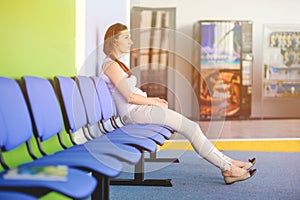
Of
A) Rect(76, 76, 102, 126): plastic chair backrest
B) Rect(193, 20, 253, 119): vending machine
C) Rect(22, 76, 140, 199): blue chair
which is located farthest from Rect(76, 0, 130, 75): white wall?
Rect(193, 20, 253, 119): vending machine

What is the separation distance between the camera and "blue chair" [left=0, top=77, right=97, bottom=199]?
144 cm

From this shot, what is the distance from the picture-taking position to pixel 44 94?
2.42 m

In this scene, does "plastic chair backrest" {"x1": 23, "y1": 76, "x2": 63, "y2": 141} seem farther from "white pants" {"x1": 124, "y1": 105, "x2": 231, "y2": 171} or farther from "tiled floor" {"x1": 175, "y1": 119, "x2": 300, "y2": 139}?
"tiled floor" {"x1": 175, "y1": 119, "x2": 300, "y2": 139}

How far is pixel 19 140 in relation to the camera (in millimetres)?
2025

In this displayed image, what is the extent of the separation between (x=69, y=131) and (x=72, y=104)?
16cm

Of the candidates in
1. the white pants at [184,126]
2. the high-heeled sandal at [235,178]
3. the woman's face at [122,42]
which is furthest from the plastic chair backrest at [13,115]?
the high-heeled sandal at [235,178]

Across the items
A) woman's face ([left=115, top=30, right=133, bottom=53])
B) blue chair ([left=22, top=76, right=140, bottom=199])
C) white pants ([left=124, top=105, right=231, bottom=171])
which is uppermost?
woman's face ([left=115, top=30, right=133, bottom=53])

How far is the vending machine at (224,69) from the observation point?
918 centimetres

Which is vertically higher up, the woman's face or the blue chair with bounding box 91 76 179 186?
the woman's face

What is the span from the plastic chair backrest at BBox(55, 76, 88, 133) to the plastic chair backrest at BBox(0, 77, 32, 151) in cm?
54

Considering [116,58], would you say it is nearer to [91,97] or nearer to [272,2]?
[91,97]

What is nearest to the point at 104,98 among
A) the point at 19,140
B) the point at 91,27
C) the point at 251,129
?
the point at 91,27

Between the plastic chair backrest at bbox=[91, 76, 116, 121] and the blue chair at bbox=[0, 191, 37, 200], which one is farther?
the plastic chair backrest at bbox=[91, 76, 116, 121]

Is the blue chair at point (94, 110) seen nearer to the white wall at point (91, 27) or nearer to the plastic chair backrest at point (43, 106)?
the white wall at point (91, 27)
